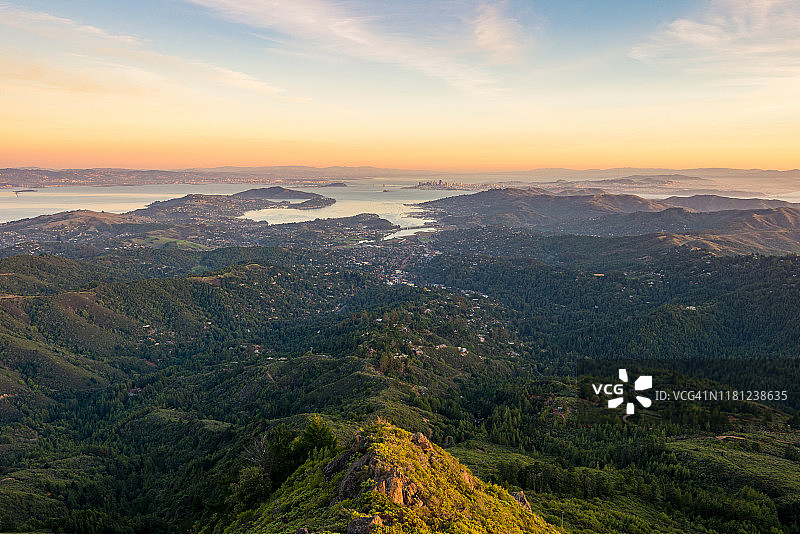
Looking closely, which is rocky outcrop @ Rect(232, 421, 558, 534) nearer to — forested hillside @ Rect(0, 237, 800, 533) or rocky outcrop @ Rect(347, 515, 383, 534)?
rocky outcrop @ Rect(347, 515, 383, 534)

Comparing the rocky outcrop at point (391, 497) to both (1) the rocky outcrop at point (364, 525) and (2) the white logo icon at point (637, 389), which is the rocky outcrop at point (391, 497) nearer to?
(1) the rocky outcrop at point (364, 525)

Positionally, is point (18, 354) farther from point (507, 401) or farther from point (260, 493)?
point (507, 401)

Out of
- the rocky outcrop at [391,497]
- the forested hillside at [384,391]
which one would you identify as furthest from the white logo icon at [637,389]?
the rocky outcrop at [391,497]

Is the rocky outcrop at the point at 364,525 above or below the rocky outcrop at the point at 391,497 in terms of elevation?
above

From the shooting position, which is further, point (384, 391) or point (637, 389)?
point (637, 389)

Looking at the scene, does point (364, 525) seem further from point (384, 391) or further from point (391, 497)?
point (384, 391)

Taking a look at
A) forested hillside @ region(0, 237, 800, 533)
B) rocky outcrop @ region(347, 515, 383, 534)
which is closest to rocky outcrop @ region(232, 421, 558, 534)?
rocky outcrop @ region(347, 515, 383, 534)

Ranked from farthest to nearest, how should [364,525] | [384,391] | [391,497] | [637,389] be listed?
[637,389] → [384,391] → [391,497] → [364,525]

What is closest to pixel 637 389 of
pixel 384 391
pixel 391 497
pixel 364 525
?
pixel 384 391

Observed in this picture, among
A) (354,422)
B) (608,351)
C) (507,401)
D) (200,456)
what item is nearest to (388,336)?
(507,401)

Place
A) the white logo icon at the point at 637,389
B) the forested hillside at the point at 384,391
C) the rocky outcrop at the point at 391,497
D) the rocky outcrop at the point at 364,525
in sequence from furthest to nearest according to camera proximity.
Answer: the white logo icon at the point at 637,389 → the forested hillside at the point at 384,391 → the rocky outcrop at the point at 391,497 → the rocky outcrop at the point at 364,525
